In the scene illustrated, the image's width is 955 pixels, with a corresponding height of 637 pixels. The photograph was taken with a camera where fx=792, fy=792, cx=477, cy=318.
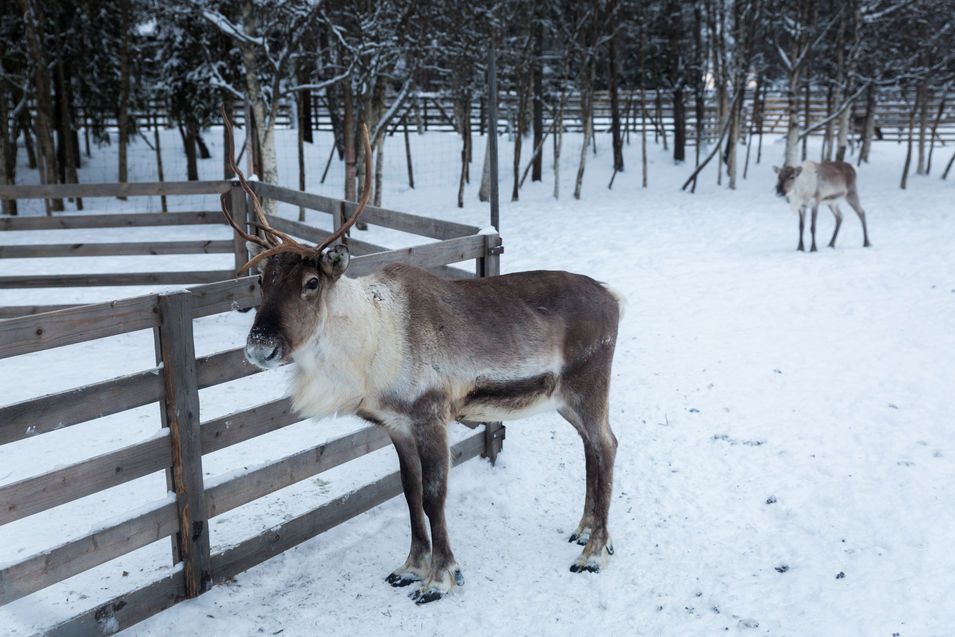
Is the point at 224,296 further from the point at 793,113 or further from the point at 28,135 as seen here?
the point at 28,135

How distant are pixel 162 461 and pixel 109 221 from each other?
6.19m

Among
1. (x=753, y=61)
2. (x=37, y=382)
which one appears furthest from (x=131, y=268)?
(x=753, y=61)

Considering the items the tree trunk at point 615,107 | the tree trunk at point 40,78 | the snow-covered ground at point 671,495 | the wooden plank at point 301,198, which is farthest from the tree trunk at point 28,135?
the wooden plank at point 301,198

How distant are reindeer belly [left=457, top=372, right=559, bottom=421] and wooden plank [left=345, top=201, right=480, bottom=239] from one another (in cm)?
157

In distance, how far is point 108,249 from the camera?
8453mm

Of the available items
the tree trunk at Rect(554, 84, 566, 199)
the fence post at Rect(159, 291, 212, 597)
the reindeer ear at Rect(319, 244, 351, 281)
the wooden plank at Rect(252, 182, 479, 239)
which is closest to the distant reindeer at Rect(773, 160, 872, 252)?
the tree trunk at Rect(554, 84, 566, 199)

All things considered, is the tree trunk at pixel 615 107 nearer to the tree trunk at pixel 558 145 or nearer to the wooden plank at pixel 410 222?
the tree trunk at pixel 558 145

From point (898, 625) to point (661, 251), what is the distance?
9.20 m

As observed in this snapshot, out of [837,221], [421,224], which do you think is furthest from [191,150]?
[421,224]

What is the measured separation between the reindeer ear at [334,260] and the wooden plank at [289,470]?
1210 mm

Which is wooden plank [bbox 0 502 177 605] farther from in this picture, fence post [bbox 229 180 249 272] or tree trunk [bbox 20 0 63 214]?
tree trunk [bbox 20 0 63 214]

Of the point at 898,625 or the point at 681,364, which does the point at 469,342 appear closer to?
the point at 898,625

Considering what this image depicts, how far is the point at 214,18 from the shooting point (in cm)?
1204

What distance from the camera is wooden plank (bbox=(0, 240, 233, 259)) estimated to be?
27.5 feet
